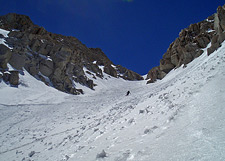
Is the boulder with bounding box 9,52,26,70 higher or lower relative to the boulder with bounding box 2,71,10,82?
higher

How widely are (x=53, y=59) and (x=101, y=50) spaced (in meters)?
92.7

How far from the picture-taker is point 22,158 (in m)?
6.25

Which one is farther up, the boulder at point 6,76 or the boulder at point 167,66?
the boulder at point 167,66

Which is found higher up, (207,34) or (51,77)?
(207,34)

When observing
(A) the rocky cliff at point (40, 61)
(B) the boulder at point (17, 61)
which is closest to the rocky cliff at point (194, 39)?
(A) the rocky cliff at point (40, 61)

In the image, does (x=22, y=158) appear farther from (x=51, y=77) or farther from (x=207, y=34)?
(x=207, y=34)

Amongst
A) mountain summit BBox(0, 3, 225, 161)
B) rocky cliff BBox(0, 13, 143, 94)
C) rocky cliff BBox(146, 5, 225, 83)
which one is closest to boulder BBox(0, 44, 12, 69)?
rocky cliff BBox(0, 13, 143, 94)

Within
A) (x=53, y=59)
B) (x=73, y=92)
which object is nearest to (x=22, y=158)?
(x=73, y=92)

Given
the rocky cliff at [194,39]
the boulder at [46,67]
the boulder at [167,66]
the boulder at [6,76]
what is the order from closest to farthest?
the boulder at [6,76]
the rocky cliff at [194,39]
the boulder at [46,67]
the boulder at [167,66]

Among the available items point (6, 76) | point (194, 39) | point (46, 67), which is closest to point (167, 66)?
point (194, 39)

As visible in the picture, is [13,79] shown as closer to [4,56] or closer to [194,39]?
[4,56]

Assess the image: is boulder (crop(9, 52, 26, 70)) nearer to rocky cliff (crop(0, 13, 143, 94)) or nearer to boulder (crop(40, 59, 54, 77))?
rocky cliff (crop(0, 13, 143, 94))

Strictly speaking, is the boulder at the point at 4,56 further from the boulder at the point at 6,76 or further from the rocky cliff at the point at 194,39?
the rocky cliff at the point at 194,39

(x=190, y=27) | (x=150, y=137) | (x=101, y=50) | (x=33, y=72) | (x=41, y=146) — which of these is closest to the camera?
(x=150, y=137)
